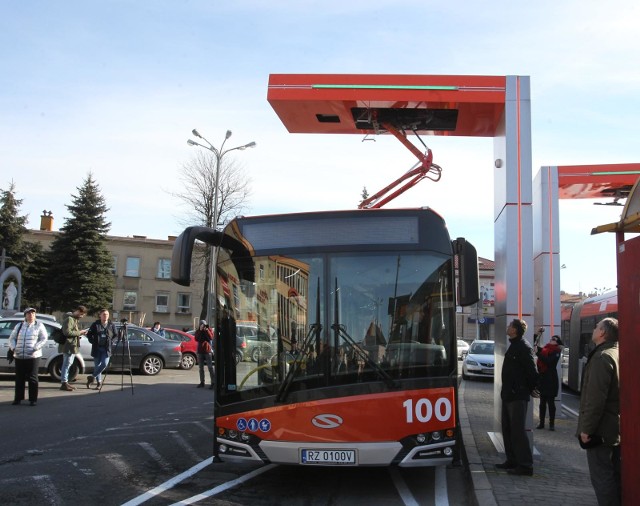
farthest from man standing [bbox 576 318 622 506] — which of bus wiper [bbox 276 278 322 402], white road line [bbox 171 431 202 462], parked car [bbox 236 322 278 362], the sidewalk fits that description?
white road line [bbox 171 431 202 462]

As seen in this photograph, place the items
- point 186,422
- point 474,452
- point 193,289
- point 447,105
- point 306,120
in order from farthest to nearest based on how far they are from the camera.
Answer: point 193,289 < point 186,422 < point 306,120 < point 447,105 < point 474,452

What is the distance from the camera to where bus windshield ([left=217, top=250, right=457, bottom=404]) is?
6.35m

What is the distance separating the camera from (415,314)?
21.2ft

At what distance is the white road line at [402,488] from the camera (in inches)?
255

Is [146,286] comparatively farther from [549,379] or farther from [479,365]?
[549,379]

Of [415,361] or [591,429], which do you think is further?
[415,361]

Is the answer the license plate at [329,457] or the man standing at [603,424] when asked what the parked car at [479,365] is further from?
the man standing at [603,424]

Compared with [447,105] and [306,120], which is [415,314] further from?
[306,120]

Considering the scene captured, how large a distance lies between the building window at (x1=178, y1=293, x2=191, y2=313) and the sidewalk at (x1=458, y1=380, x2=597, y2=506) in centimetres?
5038

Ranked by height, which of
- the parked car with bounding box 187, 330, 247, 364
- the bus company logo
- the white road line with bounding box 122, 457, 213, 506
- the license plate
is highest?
the parked car with bounding box 187, 330, 247, 364

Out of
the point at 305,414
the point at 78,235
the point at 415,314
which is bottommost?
the point at 305,414

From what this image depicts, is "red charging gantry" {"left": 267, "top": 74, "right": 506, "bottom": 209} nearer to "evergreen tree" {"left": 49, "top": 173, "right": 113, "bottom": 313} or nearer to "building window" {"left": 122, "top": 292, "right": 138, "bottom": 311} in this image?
"evergreen tree" {"left": 49, "top": 173, "right": 113, "bottom": 313}

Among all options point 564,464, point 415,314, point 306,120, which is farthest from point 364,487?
point 306,120

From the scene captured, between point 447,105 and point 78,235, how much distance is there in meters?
44.7
